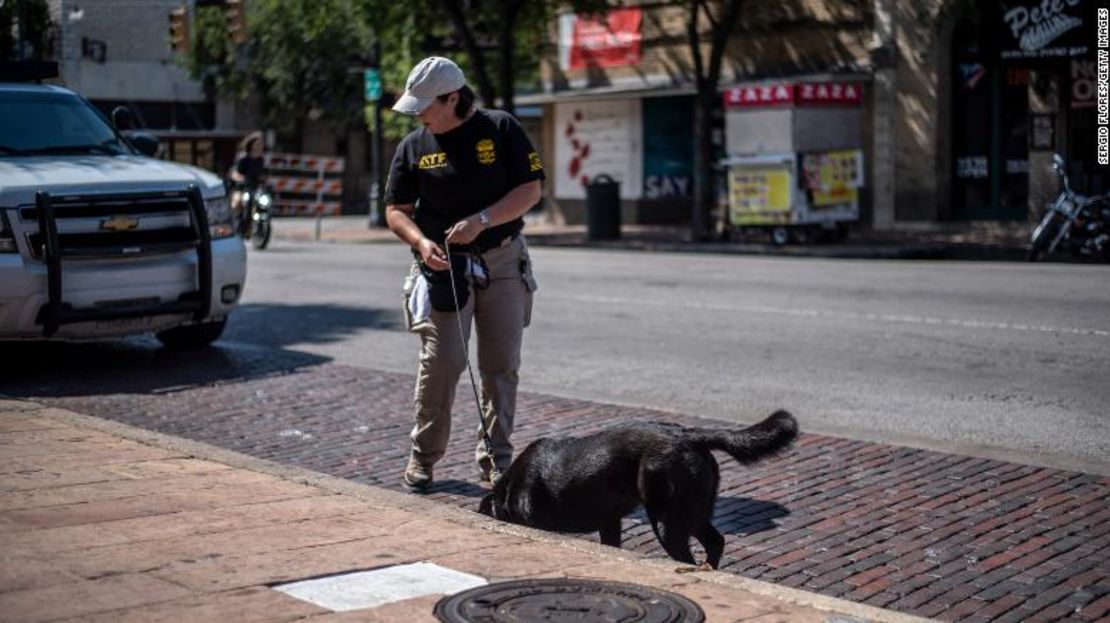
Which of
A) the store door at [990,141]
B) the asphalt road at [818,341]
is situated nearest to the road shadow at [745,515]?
the asphalt road at [818,341]

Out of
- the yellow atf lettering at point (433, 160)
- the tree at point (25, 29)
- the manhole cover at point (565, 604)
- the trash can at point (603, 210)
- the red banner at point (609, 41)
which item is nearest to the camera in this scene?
the manhole cover at point (565, 604)

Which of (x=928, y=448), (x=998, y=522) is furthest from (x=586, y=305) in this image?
(x=998, y=522)

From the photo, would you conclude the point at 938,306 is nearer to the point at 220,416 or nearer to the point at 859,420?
the point at 859,420

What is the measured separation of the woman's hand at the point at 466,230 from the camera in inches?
256

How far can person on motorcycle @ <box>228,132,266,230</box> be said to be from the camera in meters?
26.0

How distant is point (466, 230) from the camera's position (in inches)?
256

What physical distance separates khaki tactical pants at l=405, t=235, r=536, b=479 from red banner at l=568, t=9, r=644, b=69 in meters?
26.2

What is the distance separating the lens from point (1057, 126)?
25781mm

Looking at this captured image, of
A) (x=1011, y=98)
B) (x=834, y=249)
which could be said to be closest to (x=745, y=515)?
(x=834, y=249)

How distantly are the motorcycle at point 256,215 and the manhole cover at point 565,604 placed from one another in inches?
847

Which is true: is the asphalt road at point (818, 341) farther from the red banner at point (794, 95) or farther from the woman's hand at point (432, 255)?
the red banner at point (794, 95)

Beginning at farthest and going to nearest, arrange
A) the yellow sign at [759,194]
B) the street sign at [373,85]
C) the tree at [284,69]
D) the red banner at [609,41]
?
the tree at [284,69] → the street sign at [373,85] → the red banner at [609,41] → the yellow sign at [759,194]

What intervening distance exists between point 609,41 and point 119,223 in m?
24.6

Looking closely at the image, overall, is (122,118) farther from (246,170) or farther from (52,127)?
(246,170)
